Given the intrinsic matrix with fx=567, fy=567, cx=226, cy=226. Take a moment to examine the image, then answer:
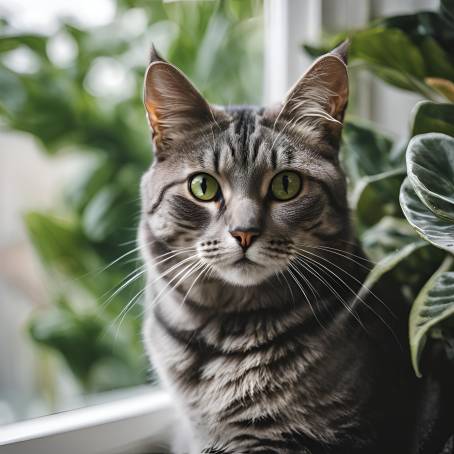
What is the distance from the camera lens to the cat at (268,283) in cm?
84

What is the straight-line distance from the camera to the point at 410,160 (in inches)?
30.4

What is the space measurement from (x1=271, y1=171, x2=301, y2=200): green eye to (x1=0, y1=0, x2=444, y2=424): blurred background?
1.73 ft

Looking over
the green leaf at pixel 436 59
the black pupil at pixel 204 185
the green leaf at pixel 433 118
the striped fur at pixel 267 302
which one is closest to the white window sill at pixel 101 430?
the striped fur at pixel 267 302

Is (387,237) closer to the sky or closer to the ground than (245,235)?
closer to the ground

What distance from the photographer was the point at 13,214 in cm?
151

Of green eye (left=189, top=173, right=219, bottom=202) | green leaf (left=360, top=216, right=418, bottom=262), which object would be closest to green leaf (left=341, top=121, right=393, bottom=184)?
green leaf (left=360, top=216, right=418, bottom=262)

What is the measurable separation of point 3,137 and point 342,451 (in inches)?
45.2

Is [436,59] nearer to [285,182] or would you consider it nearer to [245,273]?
[285,182]

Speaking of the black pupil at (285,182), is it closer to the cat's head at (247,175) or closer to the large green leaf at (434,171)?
the cat's head at (247,175)

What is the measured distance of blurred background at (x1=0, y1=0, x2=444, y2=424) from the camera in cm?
136

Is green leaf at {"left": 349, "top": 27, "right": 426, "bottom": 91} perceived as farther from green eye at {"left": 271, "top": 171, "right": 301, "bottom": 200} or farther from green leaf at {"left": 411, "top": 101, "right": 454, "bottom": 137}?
green eye at {"left": 271, "top": 171, "right": 301, "bottom": 200}

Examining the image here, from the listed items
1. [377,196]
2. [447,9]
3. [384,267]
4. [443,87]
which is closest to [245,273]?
[384,267]

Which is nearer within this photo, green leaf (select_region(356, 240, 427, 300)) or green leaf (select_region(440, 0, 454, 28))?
green leaf (select_region(356, 240, 427, 300))

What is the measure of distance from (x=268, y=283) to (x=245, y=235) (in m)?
0.12
